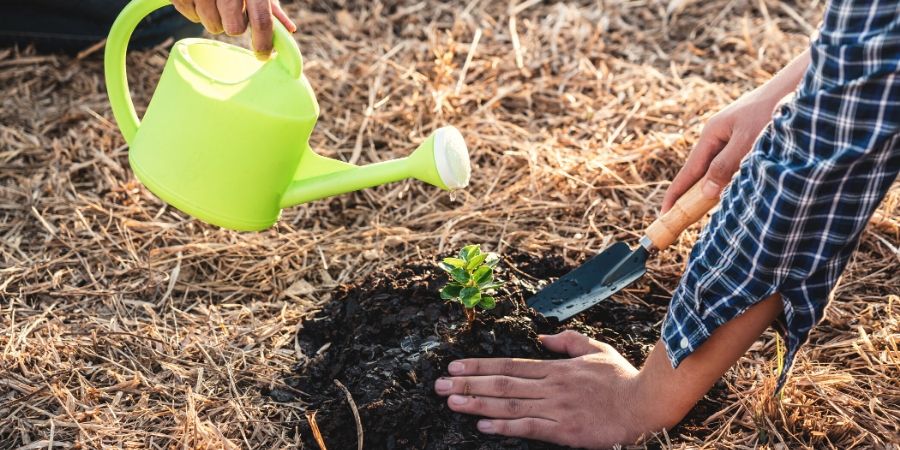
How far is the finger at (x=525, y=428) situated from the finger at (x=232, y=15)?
85 cm

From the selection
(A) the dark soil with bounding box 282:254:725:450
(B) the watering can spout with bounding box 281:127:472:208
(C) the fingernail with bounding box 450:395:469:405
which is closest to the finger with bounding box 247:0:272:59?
(B) the watering can spout with bounding box 281:127:472:208

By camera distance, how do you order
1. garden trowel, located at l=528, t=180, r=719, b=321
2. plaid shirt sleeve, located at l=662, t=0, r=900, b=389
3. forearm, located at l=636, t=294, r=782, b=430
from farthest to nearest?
Result: 1. garden trowel, located at l=528, t=180, r=719, b=321
2. forearm, located at l=636, t=294, r=782, b=430
3. plaid shirt sleeve, located at l=662, t=0, r=900, b=389

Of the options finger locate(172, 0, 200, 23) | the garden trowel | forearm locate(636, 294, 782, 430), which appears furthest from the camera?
the garden trowel

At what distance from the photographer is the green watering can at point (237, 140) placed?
155cm

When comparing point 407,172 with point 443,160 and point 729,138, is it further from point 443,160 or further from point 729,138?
point 729,138

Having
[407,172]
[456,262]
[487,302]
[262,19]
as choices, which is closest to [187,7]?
[262,19]

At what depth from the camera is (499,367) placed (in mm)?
1695

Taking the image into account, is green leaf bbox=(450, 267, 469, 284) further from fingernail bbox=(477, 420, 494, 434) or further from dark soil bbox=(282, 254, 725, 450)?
fingernail bbox=(477, 420, 494, 434)

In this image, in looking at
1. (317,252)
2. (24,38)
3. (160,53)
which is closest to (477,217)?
(317,252)

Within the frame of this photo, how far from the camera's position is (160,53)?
10.0ft

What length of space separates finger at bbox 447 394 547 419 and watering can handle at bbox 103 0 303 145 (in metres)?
0.68

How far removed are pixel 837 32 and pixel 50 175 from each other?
2.14 metres

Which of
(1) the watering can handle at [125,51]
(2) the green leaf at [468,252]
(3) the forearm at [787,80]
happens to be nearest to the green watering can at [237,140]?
(1) the watering can handle at [125,51]

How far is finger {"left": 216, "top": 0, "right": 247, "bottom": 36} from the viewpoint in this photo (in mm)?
1465
